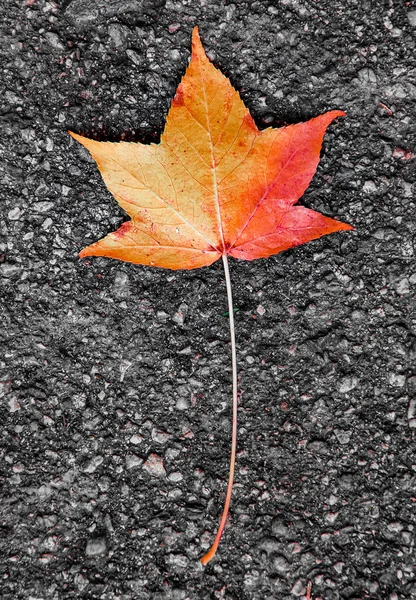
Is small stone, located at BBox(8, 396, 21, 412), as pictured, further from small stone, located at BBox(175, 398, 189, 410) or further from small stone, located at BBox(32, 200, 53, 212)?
small stone, located at BBox(32, 200, 53, 212)

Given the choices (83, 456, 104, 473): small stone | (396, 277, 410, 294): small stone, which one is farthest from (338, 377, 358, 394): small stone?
(83, 456, 104, 473): small stone

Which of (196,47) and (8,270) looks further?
(8,270)

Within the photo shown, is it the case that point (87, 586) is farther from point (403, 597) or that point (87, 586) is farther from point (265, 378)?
point (403, 597)

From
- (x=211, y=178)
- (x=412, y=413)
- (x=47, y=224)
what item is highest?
(x=211, y=178)

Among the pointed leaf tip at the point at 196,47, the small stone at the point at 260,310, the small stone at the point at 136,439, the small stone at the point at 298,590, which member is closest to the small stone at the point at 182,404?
the small stone at the point at 136,439

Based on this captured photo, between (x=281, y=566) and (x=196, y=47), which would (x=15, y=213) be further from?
(x=281, y=566)

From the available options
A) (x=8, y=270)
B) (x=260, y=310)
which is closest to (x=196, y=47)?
(x=260, y=310)
